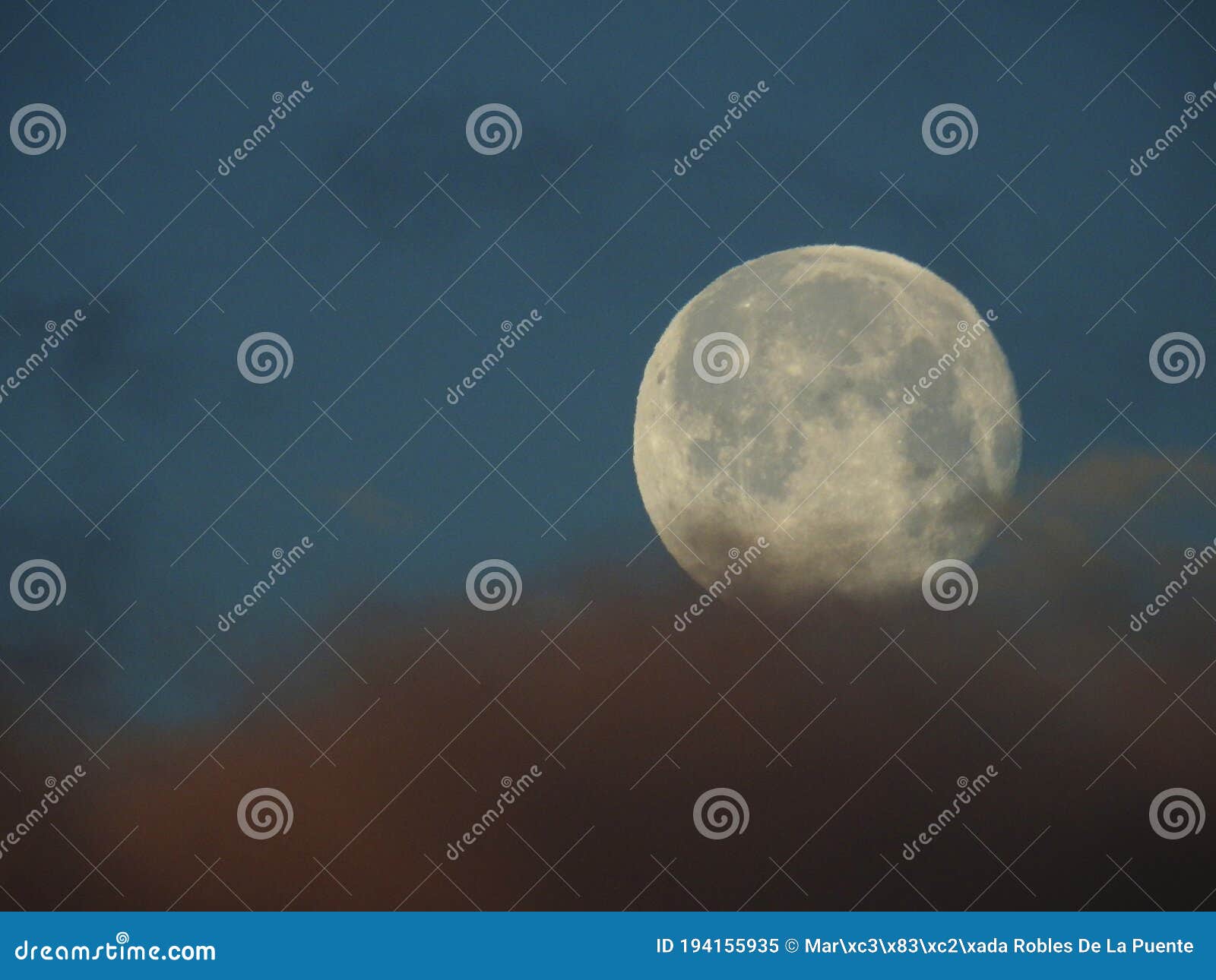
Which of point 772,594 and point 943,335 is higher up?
point 943,335

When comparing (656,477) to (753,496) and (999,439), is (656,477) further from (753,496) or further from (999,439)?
(999,439)

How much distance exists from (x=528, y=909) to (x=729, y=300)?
8.64m

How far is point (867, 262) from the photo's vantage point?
17.0 m

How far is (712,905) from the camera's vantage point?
1683 centimetres

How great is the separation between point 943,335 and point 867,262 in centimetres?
142

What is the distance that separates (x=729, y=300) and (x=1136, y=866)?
939 cm

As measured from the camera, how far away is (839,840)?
16922mm

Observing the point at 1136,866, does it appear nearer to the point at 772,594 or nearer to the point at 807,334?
the point at 772,594

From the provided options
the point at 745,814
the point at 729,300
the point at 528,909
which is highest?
the point at 729,300

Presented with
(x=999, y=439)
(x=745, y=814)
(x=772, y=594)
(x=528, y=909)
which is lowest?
(x=528, y=909)

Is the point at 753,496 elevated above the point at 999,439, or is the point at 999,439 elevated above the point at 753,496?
the point at 999,439

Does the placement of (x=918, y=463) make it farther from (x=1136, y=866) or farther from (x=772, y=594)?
(x=1136, y=866)

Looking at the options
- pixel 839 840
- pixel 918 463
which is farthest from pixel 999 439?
pixel 839 840

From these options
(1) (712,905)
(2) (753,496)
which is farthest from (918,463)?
(1) (712,905)
